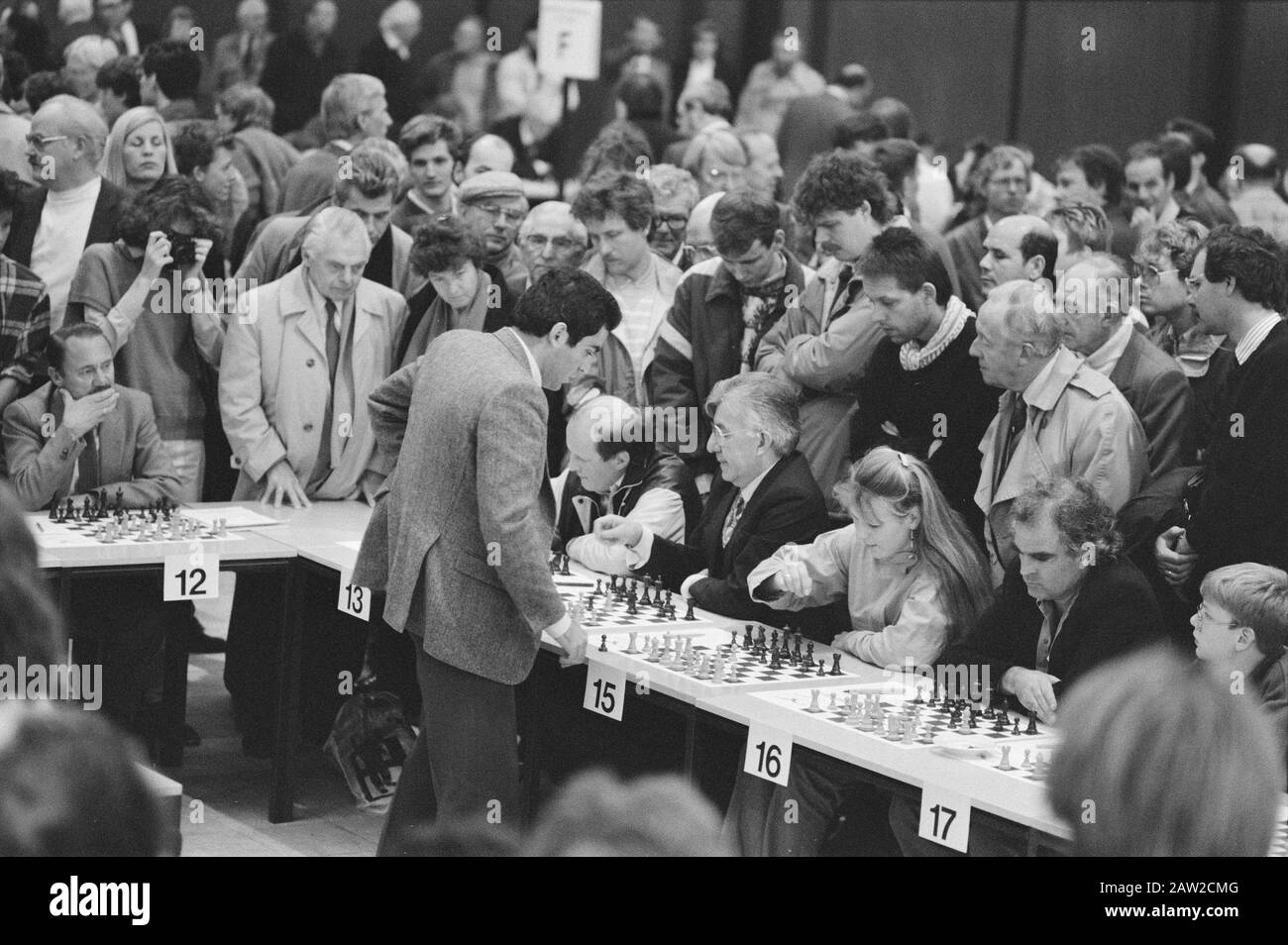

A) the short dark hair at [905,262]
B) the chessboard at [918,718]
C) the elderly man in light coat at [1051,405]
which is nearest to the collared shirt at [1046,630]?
the chessboard at [918,718]

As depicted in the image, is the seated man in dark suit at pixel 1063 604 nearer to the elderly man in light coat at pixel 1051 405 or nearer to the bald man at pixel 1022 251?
the elderly man in light coat at pixel 1051 405

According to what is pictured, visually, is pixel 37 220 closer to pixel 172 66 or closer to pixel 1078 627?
pixel 172 66

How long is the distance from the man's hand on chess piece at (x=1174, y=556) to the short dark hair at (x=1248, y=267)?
0.68 m

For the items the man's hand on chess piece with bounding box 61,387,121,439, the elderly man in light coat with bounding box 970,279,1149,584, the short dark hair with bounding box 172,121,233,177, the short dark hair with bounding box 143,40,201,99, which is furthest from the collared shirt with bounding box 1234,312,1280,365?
the short dark hair with bounding box 143,40,201,99

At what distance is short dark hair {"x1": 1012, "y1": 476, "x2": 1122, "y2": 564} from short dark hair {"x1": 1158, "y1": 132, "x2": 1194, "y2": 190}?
5.09m

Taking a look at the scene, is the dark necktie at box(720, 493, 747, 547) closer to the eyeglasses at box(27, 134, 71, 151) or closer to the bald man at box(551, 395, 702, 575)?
the bald man at box(551, 395, 702, 575)

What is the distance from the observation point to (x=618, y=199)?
672cm

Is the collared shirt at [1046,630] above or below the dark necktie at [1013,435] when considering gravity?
below

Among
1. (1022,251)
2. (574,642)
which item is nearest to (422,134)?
(1022,251)

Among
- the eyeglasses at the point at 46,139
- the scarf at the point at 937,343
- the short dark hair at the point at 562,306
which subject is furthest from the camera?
the eyeglasses at the point at 46,139

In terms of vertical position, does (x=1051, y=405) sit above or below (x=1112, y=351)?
below

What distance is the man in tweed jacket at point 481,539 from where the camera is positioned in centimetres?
452

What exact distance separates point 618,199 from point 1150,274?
187cm
